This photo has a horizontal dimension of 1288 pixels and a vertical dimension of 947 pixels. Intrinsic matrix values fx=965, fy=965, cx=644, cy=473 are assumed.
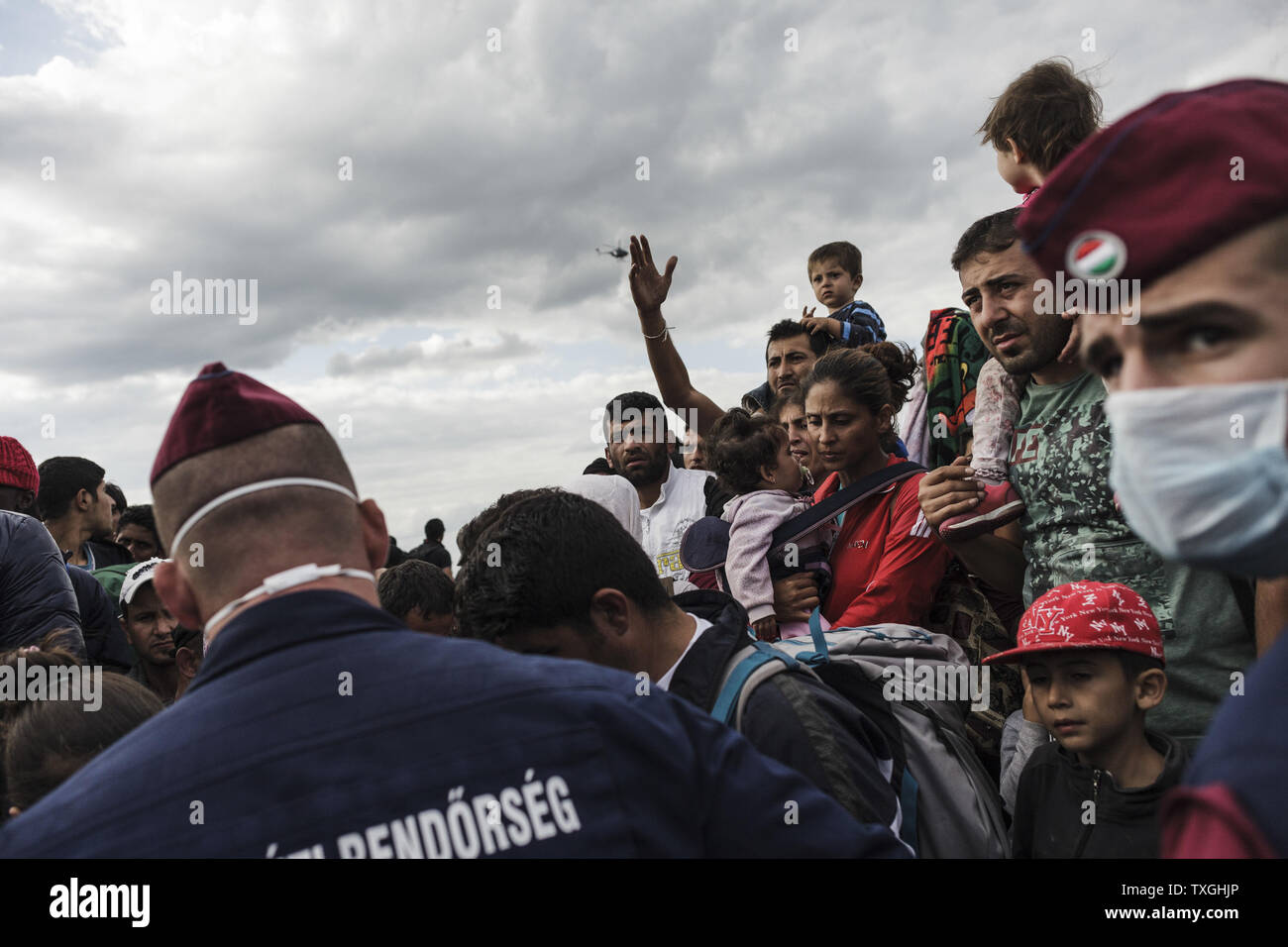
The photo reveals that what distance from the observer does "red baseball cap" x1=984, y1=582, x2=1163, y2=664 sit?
9.23 feet

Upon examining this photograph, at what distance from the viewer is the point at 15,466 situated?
15.4ft

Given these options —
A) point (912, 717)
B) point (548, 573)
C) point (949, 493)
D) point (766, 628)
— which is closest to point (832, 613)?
point (766, 628)

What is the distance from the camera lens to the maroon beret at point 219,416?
6.21 feet

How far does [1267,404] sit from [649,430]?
474 cm

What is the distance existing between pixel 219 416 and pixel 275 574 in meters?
0.41

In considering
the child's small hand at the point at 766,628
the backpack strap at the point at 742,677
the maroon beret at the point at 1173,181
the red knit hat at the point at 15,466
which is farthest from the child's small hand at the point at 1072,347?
the red knit hat at the point at 15,466

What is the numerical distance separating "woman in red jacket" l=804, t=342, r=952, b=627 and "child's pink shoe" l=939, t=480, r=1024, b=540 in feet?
1.00

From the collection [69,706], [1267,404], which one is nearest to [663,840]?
[1267,404]

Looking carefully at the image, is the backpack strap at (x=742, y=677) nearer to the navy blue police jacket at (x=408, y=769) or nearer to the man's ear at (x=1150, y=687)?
the navy blue police jacket at (x=408, y=769)

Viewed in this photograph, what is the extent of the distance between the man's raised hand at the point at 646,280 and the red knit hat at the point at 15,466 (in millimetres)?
3203

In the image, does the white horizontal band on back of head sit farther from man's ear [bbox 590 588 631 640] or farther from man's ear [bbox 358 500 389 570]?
man's ear [bbox 590 588 631 640]

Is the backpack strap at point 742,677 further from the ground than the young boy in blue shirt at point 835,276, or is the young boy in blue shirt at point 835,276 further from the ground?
the young boy in blue shirt at point 835,276

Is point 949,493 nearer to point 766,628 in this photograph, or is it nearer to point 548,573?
point 766,628

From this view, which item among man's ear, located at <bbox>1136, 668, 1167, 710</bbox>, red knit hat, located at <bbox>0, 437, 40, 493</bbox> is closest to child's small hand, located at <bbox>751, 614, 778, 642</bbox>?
man's ear, located at <bbox>1136, 668, 1167, 710</bbox>
